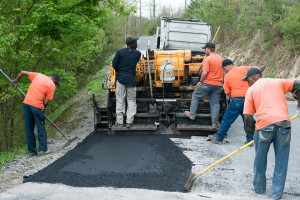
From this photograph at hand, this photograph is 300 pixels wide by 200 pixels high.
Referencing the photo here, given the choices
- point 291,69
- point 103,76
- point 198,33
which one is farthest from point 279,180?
point 103,76

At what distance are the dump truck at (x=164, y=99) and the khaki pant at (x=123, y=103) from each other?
0.17m

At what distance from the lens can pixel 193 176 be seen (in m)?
3.99

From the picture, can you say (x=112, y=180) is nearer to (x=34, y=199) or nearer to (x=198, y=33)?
(x=34, y=199)

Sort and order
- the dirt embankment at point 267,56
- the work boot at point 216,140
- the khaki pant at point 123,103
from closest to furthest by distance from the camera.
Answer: the work boot at point 216,140, the khaki pant at point 123,103, the dirt embankment at point 267,56

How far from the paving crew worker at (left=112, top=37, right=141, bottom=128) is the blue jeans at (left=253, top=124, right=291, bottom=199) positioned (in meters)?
3.18

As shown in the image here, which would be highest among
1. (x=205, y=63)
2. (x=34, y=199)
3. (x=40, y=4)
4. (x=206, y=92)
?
(x=40, y=4)

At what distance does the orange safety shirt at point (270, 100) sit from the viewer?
11.7 ft

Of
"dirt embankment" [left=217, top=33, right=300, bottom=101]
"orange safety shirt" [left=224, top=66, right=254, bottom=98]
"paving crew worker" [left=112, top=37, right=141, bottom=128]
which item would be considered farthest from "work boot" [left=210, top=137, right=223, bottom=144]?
"dirt embankment" [left=217, top=33, right=300, bottom=101]

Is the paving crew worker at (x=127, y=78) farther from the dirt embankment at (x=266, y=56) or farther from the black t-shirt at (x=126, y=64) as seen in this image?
the dirt embankment at (x=266, y=56)

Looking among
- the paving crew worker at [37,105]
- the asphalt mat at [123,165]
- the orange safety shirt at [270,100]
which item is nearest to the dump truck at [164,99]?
the asphalt mat at [123,165]

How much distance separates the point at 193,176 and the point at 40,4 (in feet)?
14.4

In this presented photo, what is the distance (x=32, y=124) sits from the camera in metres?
5.56

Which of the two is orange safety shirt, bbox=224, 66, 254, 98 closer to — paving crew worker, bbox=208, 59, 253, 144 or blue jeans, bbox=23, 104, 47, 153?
paving crew worker, bbox=208, 59, 253, 144

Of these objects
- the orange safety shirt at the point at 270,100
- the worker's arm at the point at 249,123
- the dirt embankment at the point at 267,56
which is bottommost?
the worker's arm at the point at 249,123
